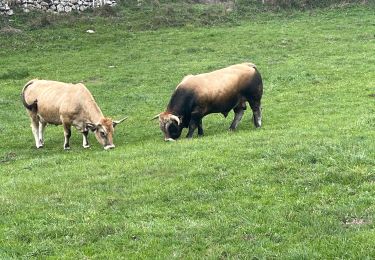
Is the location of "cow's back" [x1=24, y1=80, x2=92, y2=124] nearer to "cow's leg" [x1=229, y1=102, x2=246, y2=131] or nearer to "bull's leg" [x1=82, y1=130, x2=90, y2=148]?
"bull's leg" [x1=82, y1=130, x2=90, y2=148]

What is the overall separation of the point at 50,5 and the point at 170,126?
25536 millimetres

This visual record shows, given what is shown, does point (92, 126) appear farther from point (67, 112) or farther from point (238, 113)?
point (238, 113)

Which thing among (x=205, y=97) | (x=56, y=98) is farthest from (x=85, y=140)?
(x=205, y=97)

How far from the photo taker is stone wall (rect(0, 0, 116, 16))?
38312 mm

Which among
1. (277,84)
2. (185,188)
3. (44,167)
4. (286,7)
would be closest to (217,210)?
(185,188)

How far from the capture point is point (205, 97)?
17.3 metres

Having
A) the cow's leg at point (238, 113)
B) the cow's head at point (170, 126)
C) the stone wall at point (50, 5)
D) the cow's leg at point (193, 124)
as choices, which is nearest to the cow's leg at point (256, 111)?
the cow's leg at point (238, 113)

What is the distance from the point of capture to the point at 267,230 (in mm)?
9117

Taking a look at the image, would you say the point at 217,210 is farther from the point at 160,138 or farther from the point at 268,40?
the point at 268,40

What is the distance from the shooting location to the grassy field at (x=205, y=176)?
29.6 ft

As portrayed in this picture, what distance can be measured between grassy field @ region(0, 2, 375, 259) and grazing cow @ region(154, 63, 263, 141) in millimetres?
697

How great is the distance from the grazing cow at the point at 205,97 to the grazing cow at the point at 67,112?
1.51m

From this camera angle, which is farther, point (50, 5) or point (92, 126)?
point (50, 5)

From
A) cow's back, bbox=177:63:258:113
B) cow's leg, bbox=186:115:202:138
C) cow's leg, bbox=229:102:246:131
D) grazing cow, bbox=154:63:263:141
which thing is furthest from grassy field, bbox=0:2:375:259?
cow's back, bbox=177:63:258:113
